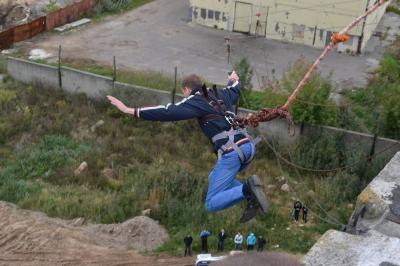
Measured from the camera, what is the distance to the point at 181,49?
24219mm

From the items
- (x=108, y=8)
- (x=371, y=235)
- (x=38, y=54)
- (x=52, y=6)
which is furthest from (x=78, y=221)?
(x=108, y=8)

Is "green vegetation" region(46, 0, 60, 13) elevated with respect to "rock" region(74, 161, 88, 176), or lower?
elevated

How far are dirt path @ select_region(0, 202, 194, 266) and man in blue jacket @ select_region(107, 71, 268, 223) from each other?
5120 millimetres

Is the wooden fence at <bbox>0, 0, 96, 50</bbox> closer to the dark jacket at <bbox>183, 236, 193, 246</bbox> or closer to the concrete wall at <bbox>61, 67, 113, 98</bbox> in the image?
the concrete wall at <bbox>61, 67, 113, 98</bbox>

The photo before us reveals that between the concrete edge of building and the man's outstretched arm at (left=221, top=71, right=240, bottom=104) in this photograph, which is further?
the man's outstretched arm at (left=221, top=71, right=240, bottom=104)

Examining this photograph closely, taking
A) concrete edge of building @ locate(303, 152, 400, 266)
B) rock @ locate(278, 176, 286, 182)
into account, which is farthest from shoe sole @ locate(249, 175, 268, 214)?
rock @ locate(278, 176, 286, 182)

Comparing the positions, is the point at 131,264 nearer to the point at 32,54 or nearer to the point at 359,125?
the point at 359,125

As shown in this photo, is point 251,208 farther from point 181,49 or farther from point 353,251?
point 181,49

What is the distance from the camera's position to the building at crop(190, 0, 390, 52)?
2400 centimetres

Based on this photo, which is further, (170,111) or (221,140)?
(221,140)

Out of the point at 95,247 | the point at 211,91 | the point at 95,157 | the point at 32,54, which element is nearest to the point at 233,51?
the point at 32,54

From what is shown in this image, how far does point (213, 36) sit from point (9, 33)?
8.79 meters

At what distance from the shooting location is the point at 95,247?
12.8 metres

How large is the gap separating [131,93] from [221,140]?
1158 cm
